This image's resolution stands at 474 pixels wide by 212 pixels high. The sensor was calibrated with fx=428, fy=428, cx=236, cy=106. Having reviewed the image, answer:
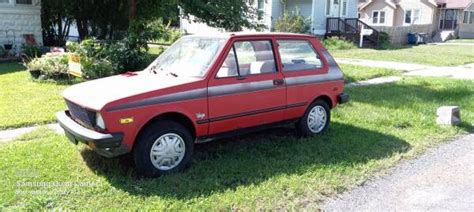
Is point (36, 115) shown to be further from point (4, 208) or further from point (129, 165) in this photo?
Answer: point (4, 208)

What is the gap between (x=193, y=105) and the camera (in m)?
4.78

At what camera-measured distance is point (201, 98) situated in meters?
4.82

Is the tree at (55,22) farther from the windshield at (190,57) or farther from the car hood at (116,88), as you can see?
the car hood at (116,88)

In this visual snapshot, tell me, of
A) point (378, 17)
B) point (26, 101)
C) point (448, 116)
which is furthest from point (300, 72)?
point (378, 17)

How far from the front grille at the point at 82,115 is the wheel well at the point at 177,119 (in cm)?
50

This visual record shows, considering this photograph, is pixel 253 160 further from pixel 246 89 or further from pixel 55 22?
pixel 55 22

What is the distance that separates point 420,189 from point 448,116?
3.09 metres

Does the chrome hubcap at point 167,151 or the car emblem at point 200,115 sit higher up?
the car emblem at point 200,115

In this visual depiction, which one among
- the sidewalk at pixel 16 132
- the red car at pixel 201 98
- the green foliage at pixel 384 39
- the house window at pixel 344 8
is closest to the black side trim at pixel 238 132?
the red car at pixel 201 98

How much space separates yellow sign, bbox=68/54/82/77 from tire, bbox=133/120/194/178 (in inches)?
232

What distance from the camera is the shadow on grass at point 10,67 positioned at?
39.2 ft

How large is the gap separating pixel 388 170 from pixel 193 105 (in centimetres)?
242

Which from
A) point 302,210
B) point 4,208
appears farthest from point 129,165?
point 302,210

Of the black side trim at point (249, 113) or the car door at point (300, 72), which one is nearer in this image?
the black side trim at point (249, 113)
